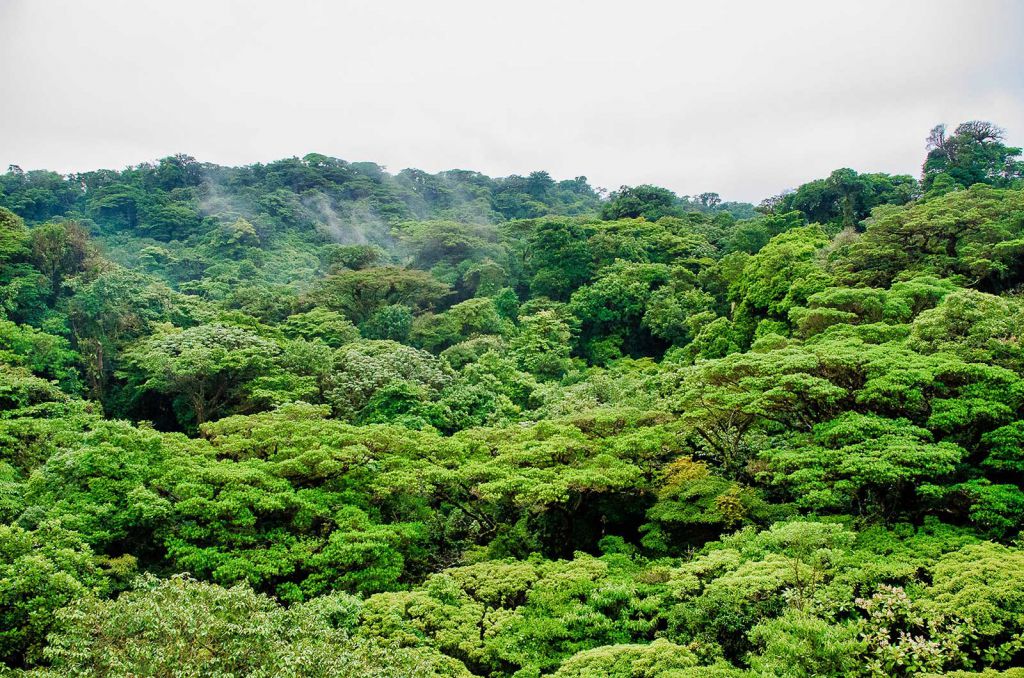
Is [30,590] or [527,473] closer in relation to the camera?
[30,590]

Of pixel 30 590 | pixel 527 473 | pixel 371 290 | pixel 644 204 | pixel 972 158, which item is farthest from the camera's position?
pixel 644 204

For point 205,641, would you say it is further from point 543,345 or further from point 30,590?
point 543,345

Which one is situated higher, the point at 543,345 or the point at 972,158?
the point at 972,158

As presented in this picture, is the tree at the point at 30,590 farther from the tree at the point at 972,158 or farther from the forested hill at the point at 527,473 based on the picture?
the tree at the point at 972,158

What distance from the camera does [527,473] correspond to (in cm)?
1470

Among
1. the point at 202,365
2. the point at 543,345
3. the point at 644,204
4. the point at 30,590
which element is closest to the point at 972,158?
the point at 644,204

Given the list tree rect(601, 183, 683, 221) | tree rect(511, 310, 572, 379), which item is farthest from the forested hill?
tree rect(601, 183, 683, 221)

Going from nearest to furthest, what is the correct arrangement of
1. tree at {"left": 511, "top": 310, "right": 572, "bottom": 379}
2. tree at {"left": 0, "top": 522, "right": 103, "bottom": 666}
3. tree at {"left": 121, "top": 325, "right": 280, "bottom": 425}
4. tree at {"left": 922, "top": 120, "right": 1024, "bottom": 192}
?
tree at {"left": 0, "top": 522, "right": 103, "bottom": 666}
tree at {"left": 121, "top": 325, "right": 280, "bottom": 425}
tree at {"left": 511, "top": 310, "right": 572, "bottom": 379}
tree at {"left": 922, "top": 120, "right": 1024, "bottom": 192}

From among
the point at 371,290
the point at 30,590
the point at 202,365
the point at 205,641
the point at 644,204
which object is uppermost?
the point at 644,204

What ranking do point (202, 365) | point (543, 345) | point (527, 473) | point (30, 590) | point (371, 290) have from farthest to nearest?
1. point (371, 290)
2. point (543, 345)
3. point (202, 365)
4. point (527, 473)
5. point (30, 590)

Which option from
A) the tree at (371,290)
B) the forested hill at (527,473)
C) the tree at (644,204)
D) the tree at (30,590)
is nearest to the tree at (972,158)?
the forested hill at (527,473)

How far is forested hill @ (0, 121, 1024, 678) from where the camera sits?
875 cm

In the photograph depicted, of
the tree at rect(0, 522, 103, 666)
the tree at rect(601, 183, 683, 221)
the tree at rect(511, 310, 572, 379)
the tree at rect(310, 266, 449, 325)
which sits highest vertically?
the tree at rect(601, 183, 683, 221)

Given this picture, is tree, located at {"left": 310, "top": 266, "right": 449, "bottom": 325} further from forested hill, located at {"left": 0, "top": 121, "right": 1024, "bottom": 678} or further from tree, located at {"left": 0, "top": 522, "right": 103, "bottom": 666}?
tree, located at {"left": 0, "top": 522, "right": 103, "bottom": 666}
